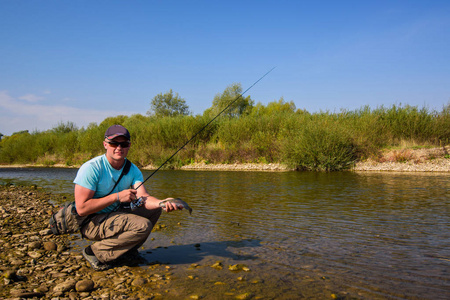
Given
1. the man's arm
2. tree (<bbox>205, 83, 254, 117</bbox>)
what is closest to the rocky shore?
the man's arm

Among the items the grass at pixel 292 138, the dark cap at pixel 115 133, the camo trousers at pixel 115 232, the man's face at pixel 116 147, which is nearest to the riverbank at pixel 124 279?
the camo trousers at pixel 115 232

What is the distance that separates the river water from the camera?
10.0 ft

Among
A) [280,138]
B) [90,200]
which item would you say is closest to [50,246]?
[90,200]

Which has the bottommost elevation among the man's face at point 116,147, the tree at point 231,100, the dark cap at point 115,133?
the man's face at point 116,147

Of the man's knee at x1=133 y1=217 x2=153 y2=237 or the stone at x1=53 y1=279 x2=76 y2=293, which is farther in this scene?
the man's knee at x1=133 y1=217 x2=153 y2=237

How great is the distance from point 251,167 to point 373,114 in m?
9.15

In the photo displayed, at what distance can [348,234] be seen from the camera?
4887 millimetres

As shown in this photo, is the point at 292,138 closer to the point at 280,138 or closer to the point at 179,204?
the point at 280,138

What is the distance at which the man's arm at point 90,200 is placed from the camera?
10.9ft

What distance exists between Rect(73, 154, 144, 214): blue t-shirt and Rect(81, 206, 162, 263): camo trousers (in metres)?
0.18

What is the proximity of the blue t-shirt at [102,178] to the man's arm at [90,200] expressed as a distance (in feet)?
0.21

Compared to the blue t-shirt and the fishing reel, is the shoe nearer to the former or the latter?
the blue t-shirt

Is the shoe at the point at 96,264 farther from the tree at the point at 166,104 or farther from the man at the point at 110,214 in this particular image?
the tree at the point at 166,104

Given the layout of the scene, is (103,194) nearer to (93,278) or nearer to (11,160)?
(93,278)
